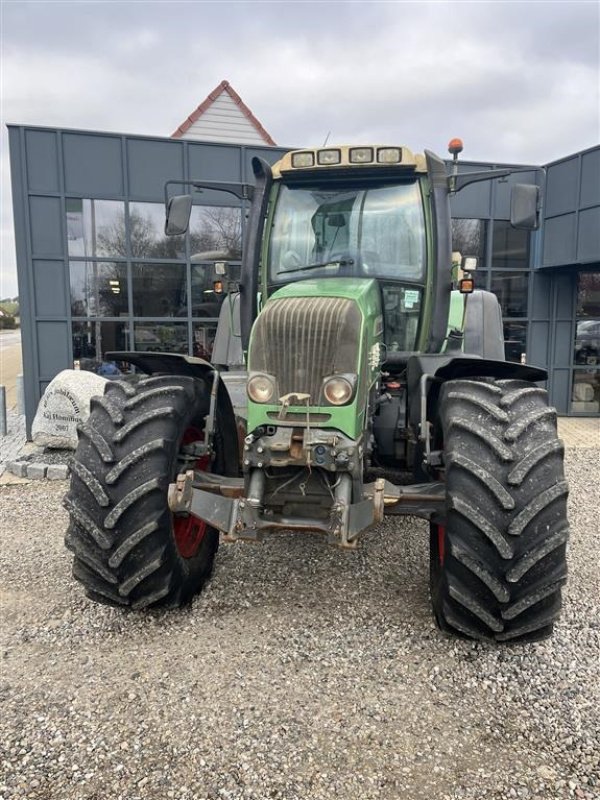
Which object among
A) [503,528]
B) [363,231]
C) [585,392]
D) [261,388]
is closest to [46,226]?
[363,231]

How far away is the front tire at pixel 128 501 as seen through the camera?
10.6ft

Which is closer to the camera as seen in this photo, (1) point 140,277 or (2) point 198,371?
(2) point 198,371

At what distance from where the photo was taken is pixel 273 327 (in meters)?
3.53

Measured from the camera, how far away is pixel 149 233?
9875 millimetres

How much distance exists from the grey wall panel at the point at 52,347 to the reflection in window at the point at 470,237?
6.87 metres

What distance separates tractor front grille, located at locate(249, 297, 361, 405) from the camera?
11.2 ft

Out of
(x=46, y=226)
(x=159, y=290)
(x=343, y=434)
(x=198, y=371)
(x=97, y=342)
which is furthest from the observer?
(x=159, y=290)

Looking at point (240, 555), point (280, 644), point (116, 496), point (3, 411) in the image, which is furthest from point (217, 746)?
point (3, 411)

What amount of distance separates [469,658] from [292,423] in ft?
4.98

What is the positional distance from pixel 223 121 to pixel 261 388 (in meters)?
13.3

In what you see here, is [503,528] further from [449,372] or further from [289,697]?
[289,697]

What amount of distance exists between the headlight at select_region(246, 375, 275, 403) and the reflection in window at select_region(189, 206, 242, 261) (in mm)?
7143

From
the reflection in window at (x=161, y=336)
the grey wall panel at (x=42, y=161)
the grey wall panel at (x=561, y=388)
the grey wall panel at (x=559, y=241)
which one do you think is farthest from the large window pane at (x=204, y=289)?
the grey wall panel at (x=561, y=388)

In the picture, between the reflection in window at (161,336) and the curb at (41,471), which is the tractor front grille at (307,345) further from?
the reflection in window at (161,336)
